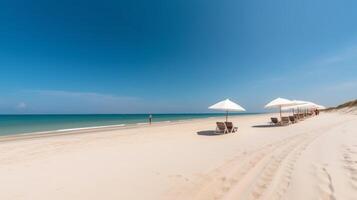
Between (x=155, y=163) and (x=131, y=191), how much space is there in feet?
5.51

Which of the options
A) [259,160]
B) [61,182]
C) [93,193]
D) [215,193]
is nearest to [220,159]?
[259,160]

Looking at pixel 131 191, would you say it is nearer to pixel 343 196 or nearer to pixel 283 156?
pixel 343 196

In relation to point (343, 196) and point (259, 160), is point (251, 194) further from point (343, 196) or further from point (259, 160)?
point (259, 160)

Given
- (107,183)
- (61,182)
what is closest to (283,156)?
(107,183)

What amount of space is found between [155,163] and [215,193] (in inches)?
86.4

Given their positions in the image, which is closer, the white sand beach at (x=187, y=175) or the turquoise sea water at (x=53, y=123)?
the white sand beach at (x=187, y=175)

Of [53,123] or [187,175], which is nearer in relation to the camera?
[187,175]

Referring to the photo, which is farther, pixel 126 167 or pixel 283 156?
pixel 283 156

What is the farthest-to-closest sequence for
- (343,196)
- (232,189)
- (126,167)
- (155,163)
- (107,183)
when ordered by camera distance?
(155,163), (126,167), (107,183), (232,189), (343,196)

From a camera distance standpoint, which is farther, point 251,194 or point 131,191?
point 131,191

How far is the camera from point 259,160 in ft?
16.5

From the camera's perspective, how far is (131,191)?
11.0 feet

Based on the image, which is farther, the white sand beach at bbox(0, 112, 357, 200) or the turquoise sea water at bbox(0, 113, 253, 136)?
the turquoise sea water at bbox(0, 113, 253, 136)

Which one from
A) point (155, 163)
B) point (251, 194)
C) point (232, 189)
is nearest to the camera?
point (251, 194)
